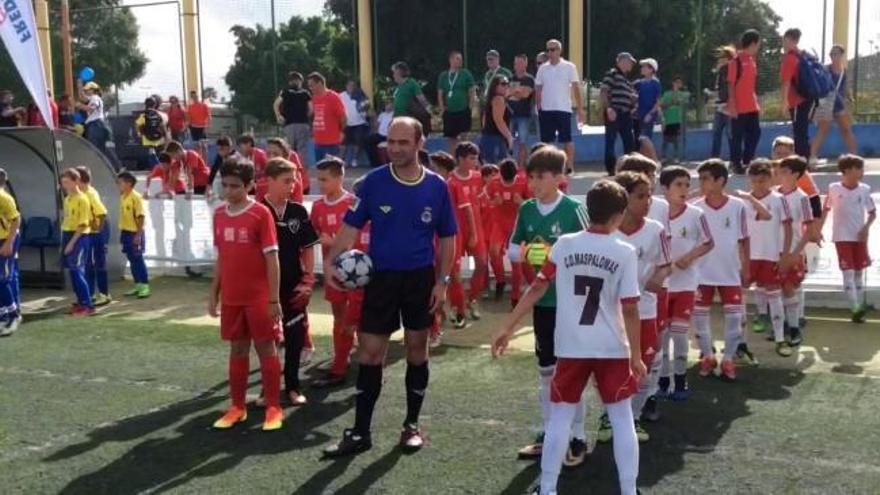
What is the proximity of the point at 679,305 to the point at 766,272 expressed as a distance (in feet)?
6.35

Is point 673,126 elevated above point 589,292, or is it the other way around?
point 673,126

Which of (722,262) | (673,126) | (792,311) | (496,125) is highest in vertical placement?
(496,125)

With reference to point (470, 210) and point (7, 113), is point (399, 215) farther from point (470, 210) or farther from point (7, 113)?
point (7, 113)

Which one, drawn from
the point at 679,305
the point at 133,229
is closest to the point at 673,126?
the point at 133,229

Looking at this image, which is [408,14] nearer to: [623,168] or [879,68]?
[879,68]

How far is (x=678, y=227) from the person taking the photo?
22.4 ft

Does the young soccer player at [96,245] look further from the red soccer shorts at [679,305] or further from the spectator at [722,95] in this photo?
the spectator at [722,95]

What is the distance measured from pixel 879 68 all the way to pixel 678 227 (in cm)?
1411

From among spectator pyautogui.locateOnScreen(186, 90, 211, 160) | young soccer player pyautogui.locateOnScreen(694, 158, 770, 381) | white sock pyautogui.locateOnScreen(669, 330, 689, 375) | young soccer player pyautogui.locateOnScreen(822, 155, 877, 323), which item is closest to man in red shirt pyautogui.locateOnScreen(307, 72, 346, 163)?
young soccer player pyautogui.locateOnScreen(822, 155, 877, 323)

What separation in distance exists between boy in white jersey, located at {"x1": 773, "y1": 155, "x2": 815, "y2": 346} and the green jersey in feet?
11.4

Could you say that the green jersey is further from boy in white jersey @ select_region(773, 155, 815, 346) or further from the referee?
boy in white jersey @ select_region(773, 155, 815, 346)

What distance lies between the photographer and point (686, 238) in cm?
678

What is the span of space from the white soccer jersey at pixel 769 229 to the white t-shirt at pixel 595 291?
385 cm

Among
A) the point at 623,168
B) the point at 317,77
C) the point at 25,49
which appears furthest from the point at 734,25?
the point at 623,168
